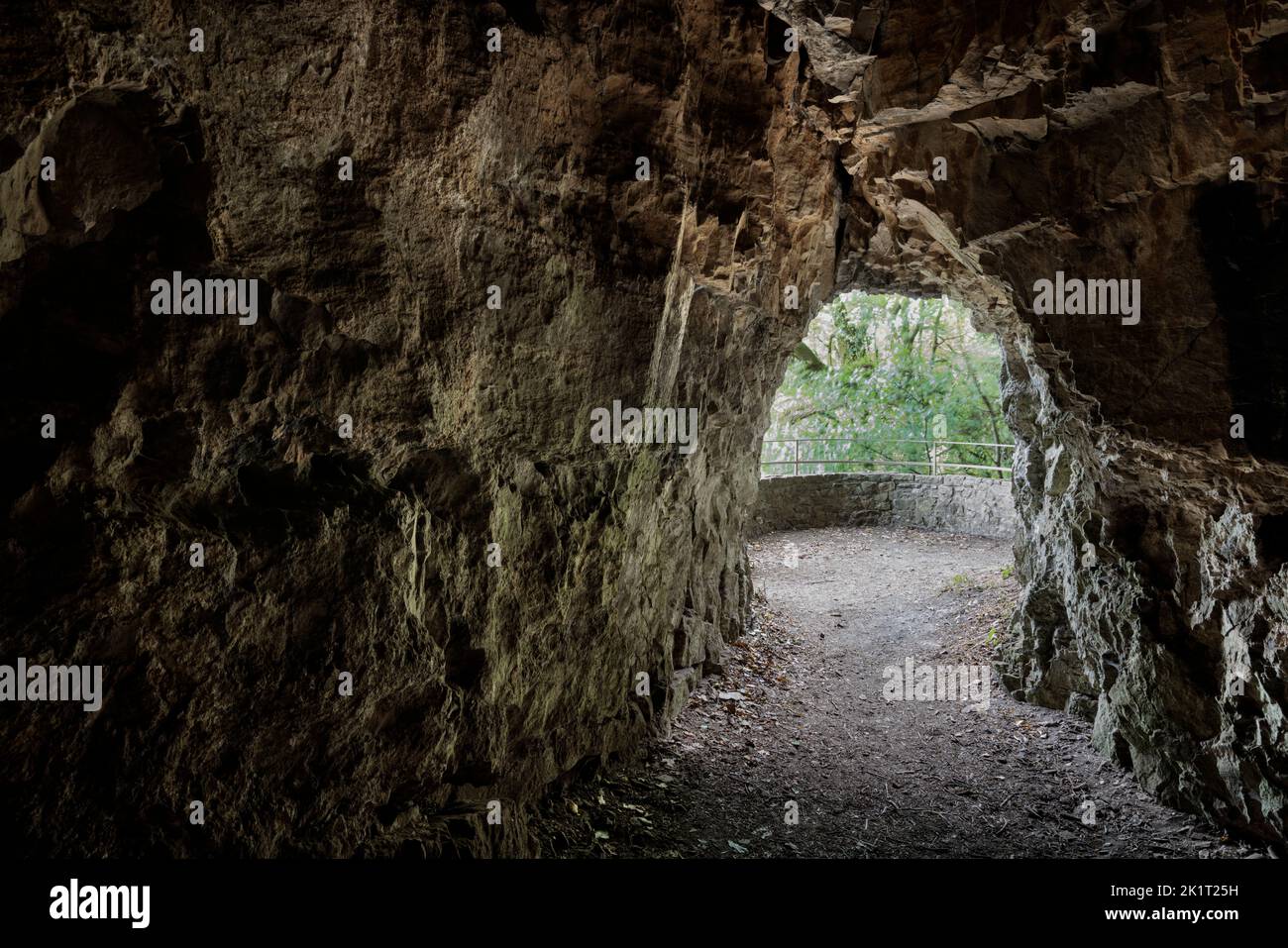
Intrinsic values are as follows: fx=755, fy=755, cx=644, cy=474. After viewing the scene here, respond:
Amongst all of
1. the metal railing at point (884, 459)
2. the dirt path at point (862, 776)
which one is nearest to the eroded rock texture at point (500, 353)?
the dirt path at point (862, 776)

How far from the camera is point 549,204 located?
15.2 feet

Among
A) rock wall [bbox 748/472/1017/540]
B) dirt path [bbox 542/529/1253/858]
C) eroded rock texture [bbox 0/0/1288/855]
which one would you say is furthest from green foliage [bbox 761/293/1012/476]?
eroded rock texture [bbox 0/0/1288/855]

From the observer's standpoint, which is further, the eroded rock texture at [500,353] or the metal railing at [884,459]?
the metal railing at [884,459]

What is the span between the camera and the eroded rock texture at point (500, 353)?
3064mm

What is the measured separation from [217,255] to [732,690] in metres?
6.75

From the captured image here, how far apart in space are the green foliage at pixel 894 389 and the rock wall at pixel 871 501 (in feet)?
3.22

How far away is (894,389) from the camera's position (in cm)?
Answer: 1816

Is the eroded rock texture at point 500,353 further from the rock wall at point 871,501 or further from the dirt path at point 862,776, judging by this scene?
the rock wall at point 871,501

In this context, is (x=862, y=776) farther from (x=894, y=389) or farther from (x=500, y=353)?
(x=894, y=389)

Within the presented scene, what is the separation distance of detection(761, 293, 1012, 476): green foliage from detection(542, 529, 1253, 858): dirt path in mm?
7865

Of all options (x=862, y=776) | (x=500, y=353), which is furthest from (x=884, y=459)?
(x=500, y=353)

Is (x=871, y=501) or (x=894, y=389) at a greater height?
(x=894, y=389)

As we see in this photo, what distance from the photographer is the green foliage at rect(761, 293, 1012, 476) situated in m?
18.0

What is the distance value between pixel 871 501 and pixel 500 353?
13870mm
